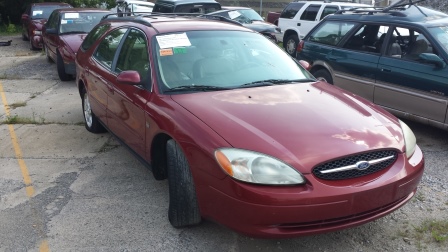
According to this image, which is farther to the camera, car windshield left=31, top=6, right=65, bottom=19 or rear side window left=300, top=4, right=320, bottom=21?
Answer: car windshield left=31, top=6, right=65, bottom=19

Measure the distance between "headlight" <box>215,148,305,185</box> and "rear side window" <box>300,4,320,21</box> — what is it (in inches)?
513

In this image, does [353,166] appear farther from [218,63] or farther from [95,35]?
[95,35]

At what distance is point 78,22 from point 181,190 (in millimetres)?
8555

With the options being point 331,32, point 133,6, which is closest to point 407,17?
point 331,32

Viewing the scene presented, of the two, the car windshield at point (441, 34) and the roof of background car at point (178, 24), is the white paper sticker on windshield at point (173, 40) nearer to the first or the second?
the roof of background car at point (178, 24)

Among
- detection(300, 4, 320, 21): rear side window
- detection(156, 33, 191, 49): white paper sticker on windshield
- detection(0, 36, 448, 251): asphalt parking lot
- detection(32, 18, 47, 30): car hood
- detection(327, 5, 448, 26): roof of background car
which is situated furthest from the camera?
detection(300, 4, 320, 21): rear side window

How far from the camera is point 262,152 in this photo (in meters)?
2.93

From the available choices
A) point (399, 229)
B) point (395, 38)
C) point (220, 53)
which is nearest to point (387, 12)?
point (395, 38)

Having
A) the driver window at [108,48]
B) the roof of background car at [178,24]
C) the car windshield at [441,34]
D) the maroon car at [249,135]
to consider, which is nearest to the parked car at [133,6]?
the driver window at [108,48]

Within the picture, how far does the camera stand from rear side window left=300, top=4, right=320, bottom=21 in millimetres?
15145

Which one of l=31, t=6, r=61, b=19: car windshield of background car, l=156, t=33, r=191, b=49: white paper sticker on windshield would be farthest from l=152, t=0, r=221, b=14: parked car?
l=156, t=33, r=191, b=49: white paper sticker on windshield

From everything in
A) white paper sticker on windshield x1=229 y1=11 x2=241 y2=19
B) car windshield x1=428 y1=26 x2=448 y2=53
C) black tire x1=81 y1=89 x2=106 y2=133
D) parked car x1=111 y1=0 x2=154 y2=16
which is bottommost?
black tire x1=81 y1=89 x2=106 y2=133

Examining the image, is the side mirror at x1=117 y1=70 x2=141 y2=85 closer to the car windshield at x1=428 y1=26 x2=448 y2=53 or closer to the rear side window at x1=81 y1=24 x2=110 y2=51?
the rear side window at x1=81 y1=24 x2=110 y2=51

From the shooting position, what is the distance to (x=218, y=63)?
4137 millimetres
